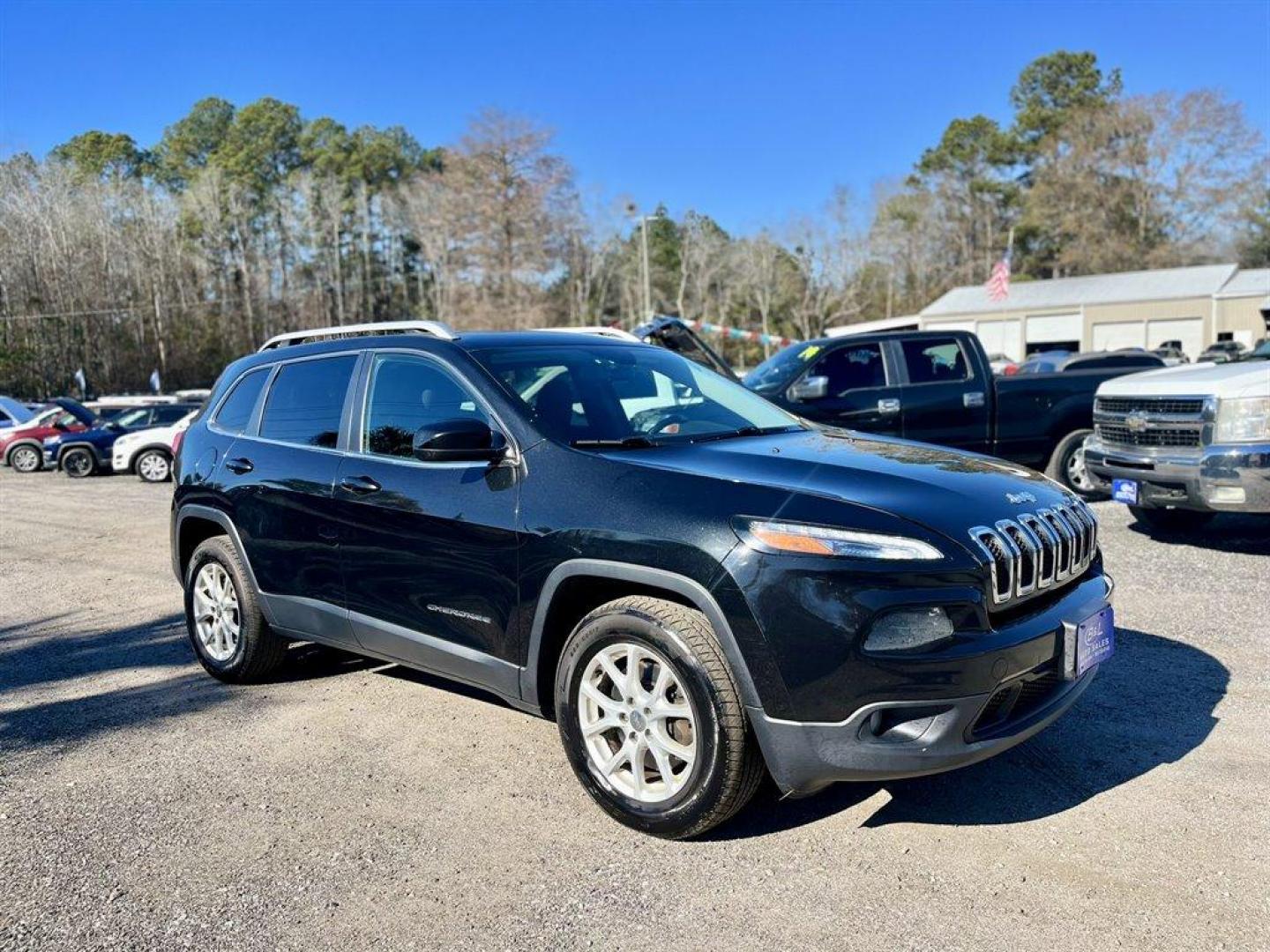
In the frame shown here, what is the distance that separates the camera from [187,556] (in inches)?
218

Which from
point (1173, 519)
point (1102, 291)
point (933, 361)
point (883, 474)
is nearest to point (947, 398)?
point (933, 361)

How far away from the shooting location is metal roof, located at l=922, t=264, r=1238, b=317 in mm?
48156

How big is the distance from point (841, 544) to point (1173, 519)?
6591mm

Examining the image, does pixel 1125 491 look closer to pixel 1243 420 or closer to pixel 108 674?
pixel 1243 420

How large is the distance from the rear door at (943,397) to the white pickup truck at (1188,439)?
1.77m

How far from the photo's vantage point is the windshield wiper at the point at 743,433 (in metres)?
3.95

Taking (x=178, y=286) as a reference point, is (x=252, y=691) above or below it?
below

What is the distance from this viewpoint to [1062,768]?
3.80 metres

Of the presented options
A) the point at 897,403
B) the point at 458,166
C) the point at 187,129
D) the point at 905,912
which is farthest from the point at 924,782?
the point at 187,129

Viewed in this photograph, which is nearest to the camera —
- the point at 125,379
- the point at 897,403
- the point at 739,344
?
the point at 897,403

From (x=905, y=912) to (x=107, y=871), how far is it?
100 inches

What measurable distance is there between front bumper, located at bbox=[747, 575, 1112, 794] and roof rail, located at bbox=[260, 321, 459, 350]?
223 centimetres

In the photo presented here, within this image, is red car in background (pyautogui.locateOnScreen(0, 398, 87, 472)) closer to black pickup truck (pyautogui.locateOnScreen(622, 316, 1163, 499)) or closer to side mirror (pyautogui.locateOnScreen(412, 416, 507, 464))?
black pickup truck (pyautogui.locateOnScreen(622, 316, 1163, 499))

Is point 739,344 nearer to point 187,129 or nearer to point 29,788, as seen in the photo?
point 187,129
